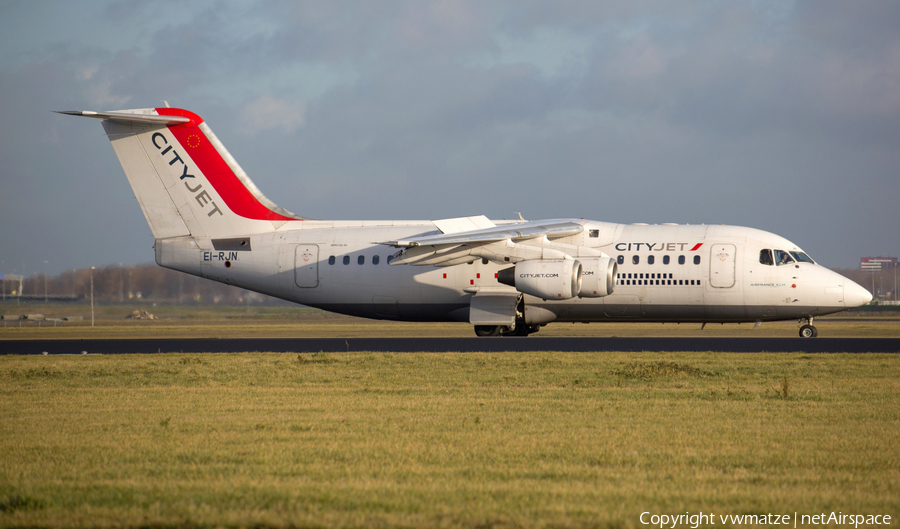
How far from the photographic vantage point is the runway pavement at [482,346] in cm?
2089

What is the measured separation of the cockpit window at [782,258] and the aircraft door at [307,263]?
50.3ft

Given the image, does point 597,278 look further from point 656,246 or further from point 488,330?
point 488,330

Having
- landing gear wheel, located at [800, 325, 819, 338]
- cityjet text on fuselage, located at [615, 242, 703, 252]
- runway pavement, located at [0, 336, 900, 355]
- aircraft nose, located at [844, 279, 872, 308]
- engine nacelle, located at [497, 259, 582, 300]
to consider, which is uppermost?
cityjet text on fuselage, located at [615, 242, 703, 252]

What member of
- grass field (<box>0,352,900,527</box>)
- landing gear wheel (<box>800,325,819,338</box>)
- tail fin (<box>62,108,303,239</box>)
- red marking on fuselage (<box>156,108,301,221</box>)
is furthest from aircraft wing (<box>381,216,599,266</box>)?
grass field (<box>0,352,900,527</box>)

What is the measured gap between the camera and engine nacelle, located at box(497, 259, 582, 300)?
928 inches

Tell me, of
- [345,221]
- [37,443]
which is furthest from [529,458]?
[345,221]

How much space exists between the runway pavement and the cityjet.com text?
14.7 m

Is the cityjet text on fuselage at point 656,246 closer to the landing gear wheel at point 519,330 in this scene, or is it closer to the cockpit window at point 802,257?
the cockpit window at point 802,257

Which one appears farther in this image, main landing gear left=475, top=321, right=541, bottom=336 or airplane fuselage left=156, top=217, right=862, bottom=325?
main landing gear left=475, top=321, right=541, bottom=336

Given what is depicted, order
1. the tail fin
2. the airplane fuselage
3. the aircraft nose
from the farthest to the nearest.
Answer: the tail fin
the airplane fuselage
the aircraft nose

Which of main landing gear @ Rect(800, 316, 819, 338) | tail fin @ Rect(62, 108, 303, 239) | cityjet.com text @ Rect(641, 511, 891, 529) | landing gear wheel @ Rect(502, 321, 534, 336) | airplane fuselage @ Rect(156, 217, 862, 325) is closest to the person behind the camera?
cityjet.com text @ Rect(641, 511, 891, 529)

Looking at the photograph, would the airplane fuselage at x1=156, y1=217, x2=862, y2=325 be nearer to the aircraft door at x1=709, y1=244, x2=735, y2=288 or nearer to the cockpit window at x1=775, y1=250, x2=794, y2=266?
the aircraft door at x1=709, y1=244, x2=735, y2=288

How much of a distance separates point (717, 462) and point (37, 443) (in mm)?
6971

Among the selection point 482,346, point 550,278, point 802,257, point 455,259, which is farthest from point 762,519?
point 802,257
